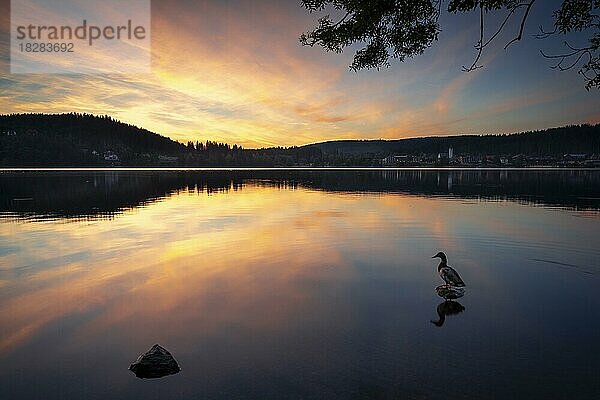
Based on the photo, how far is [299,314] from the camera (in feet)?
43.8

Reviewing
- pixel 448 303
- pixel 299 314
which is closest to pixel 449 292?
pixel 448 303

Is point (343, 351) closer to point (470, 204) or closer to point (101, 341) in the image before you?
point (101, 341)

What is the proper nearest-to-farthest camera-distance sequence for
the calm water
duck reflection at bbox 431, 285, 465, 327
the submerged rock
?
the calm water, duck reflection at bbox 431, 285, 465, 327, the submerged rock

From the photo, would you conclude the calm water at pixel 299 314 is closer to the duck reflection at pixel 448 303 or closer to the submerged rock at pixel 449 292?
the duck reflection at pixel 448 303

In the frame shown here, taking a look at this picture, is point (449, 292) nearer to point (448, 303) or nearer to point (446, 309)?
point (448, 303)

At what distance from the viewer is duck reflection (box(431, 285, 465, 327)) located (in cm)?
1304

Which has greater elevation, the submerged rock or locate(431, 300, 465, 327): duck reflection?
the submerged rock

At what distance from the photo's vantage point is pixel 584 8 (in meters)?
10.4

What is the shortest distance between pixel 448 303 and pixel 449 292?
34.2 inches

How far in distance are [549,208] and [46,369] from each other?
45.9m

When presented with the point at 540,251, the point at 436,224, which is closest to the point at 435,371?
the point at 540,251

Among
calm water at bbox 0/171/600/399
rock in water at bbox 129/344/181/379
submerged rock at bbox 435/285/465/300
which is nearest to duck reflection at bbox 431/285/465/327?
submerged rock at bbox 435/285/465/300

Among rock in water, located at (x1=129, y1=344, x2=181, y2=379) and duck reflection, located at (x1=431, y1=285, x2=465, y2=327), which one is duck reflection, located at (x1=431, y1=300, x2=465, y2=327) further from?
rock in water, located at (x1=129, y1=344, x2=181, y2=379)

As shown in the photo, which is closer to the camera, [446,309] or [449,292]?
[446,309]
